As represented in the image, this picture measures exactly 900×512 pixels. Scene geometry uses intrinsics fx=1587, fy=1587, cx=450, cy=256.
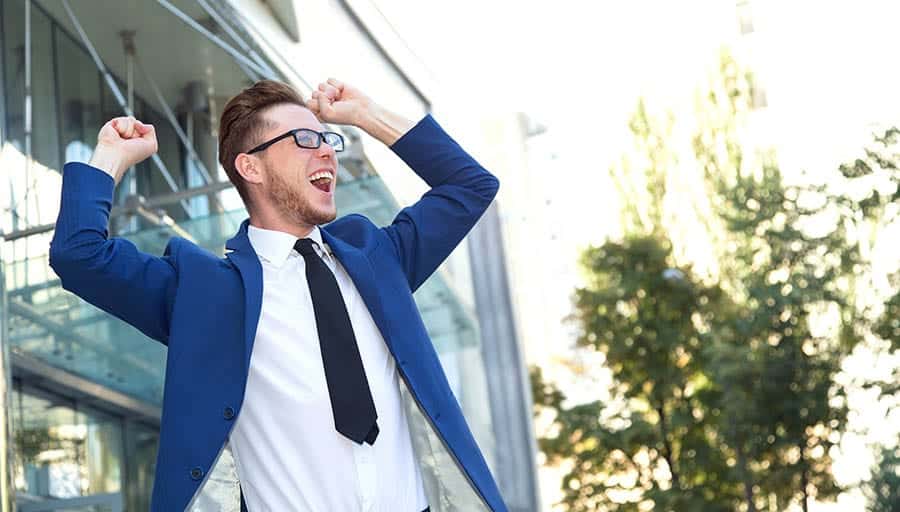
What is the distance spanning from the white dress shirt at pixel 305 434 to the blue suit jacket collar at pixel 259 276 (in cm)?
3

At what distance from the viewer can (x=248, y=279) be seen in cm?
294

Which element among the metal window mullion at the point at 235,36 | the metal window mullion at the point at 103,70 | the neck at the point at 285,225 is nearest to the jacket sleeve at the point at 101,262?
the neck at the point at 285,225

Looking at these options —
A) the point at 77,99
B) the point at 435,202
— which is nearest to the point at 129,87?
the point at 77,99

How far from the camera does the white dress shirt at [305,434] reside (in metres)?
2.76

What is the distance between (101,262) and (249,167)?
0.45m

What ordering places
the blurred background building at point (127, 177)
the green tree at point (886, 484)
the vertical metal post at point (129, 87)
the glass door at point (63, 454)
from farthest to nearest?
the green tree at point (886, 484)
the vertical metal post at point (129, 87)
the blurred background building at point (127, 177)
the glass door at point (63, 454)

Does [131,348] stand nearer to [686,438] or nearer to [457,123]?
[457,123]

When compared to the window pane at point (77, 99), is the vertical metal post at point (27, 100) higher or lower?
lower

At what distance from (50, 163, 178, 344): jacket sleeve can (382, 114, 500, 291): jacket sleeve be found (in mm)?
520

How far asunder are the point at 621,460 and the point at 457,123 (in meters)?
7.87

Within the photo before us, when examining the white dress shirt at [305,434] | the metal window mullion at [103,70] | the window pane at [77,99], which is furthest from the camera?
the window pane at [77,99]

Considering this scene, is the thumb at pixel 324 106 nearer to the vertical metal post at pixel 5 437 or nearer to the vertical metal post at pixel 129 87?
the vertical metal post at pixel 5 437

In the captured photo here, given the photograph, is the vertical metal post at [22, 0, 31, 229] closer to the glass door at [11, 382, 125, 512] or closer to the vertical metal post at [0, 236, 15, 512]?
the glass door at [11, 382, 125, 512]

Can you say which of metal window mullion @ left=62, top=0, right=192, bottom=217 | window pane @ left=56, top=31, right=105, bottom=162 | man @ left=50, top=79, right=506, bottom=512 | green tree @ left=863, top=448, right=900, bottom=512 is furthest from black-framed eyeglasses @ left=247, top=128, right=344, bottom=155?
green tree @ left=863, top=448, right=900, bottom=512
